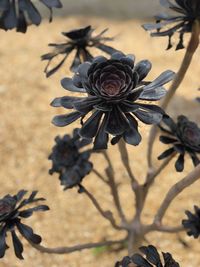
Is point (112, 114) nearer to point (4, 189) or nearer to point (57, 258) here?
point (57, 258)

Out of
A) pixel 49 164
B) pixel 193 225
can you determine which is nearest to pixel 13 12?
pixel 193 225

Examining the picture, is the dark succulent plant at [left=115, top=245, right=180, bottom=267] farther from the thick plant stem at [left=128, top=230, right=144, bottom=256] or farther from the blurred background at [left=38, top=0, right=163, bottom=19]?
the blurred background at [left=38, top=0, right=163, bottom=19]

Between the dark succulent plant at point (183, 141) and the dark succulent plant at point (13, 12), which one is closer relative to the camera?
the dark succulent plant at point (13, 12)

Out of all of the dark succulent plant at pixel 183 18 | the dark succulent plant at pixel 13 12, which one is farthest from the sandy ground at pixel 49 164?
the dark succulent plant at pixel 13 12

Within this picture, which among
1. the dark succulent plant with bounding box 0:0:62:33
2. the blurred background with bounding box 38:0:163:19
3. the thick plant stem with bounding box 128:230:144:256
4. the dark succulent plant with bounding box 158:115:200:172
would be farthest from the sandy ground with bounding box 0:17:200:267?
the dark succulent plant with bounding box 0:0:62:33

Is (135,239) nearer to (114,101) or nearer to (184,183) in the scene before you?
(184,183)

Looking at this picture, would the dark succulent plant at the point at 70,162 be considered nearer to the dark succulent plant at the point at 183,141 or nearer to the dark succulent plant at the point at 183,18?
the dark succulent plant at the point at 183,141

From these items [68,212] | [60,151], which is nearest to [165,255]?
[60,151]
